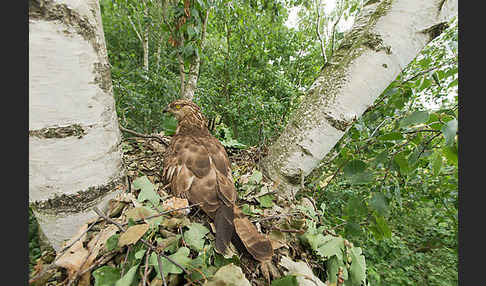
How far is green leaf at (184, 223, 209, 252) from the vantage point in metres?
0.71

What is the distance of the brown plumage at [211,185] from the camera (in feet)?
2.61

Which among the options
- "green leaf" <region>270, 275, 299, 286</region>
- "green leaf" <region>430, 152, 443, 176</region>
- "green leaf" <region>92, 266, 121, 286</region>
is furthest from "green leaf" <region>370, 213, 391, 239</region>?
"green leaf" <region>92, 266, 121, 286</region>

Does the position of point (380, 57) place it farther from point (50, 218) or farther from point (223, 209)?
point (50, 218)

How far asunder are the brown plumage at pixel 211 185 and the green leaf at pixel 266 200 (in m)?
0.15

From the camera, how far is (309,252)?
90 cm

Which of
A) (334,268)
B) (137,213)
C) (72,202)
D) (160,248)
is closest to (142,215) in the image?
(137,213)

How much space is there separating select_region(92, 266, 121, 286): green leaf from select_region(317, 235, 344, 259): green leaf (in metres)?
0.75

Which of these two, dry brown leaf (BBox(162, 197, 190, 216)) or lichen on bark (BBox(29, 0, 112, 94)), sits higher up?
lichen on bark (BBox(29, 0, 112, 94))

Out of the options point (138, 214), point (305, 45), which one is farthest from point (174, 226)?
point (305, 45)

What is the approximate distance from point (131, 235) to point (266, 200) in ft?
2.15

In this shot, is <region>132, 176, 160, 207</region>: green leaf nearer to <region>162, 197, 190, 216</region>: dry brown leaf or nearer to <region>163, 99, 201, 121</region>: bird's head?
<region>162, 197, 190, 216</region>: dry brown leaf

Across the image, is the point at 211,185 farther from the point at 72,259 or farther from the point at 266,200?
the point at 72,259

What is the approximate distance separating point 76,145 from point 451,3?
5.34 ft

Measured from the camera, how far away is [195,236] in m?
0.75
